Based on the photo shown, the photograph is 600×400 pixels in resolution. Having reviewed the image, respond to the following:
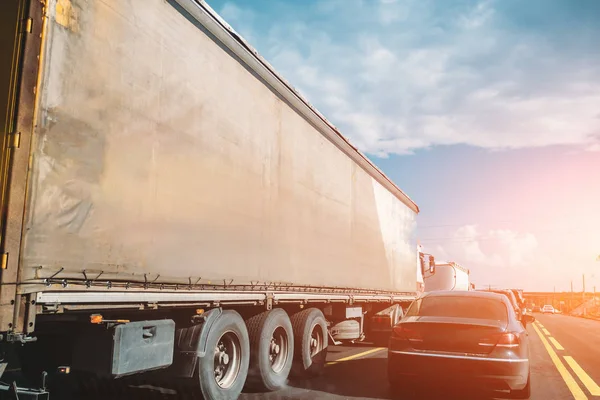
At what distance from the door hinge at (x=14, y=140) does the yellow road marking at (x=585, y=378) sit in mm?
7771

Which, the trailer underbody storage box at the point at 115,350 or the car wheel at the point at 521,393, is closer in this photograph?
the trailer underbody storage box at the point at 115,350

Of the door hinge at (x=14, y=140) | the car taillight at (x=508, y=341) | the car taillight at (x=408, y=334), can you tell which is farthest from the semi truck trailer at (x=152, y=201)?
the car taillight at (x=508, y=341)

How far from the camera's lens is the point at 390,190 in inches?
554

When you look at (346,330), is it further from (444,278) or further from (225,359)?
(444,278)

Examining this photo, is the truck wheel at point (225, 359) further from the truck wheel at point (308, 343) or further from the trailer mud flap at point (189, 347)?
the truck wheel at point (308, 343)

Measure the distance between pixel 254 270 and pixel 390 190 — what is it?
7.73 metres

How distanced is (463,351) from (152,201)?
162 inches

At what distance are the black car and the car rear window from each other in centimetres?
3

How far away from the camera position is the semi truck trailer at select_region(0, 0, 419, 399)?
3924 millimetres

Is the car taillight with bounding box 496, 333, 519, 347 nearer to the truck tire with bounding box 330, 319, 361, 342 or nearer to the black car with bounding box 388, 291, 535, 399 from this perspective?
the black car with bounding box 388, 291, 535, 399

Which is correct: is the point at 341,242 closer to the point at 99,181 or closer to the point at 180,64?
the point at 180,64

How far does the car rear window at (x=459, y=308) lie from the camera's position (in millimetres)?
7555

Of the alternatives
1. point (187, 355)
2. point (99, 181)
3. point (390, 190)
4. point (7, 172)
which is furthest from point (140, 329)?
point (390, 190)

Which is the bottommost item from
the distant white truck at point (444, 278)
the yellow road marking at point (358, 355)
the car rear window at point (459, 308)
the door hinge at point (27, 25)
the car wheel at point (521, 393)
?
the yellow road marking at point (358, 355)
